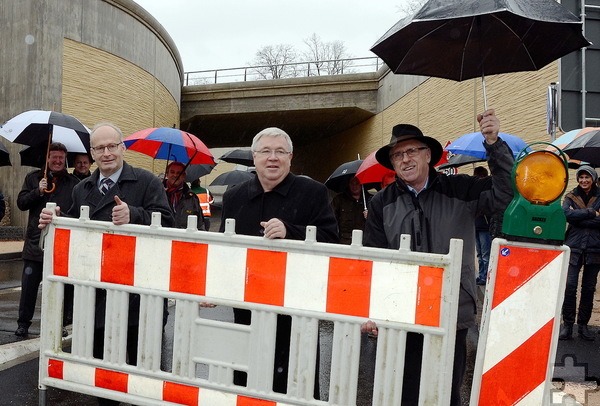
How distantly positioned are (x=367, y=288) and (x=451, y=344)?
0.40 metres

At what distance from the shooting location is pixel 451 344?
2.49 metres

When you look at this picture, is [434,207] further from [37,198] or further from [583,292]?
[583,292]

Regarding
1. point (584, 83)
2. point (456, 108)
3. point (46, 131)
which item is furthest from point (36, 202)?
point (456, 108)

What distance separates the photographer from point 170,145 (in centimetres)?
839

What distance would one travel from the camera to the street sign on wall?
36.5 feet

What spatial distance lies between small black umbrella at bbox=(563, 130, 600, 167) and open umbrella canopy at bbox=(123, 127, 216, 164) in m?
4.58

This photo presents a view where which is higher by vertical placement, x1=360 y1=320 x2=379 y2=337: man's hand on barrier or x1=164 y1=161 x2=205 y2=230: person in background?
x1=164 y1=161 x2=205 y2=230: person in background

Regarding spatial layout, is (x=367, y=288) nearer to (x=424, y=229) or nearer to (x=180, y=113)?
(x=424, y=229)

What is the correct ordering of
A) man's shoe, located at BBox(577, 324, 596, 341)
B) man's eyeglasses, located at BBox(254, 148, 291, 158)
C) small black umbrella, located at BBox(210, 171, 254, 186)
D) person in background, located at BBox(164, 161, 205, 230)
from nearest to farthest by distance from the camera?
man's eyeglasses, located at BBox(254, 148, 291, 158)
man's shoe, located at BBox(577, 324, 596, 341)
person in background, located at BBox(164, 161, 205, 230)
small black umbrella, located at BBox(210, 171, 254, 186)

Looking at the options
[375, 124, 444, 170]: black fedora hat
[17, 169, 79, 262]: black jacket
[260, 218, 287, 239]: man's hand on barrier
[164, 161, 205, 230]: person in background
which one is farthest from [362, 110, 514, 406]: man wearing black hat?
[164, 161, 205, 230]: person in background

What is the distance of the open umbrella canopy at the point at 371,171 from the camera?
25.7 feet

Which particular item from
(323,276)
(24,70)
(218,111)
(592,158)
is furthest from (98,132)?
(218,111)

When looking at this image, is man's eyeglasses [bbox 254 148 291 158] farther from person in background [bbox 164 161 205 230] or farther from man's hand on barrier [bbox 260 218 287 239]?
person in background [bbox 164 161 205 230]

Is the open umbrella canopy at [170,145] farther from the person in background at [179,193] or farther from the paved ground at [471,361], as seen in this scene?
the paved ground at [471,361]
